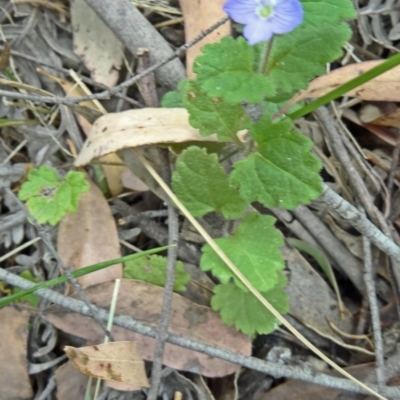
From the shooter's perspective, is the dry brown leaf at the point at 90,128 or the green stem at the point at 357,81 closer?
the green stem at the point at 357,81

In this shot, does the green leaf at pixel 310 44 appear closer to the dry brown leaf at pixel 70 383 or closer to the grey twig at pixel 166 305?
the grey twig at pixel 166 305

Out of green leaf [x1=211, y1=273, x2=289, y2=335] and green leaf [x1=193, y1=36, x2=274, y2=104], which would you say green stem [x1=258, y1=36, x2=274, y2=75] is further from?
green leaf [x1=211, y1=273, x2=289, y2=335]

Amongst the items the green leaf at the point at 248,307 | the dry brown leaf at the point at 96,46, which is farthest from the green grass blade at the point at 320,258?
the dry brown leaf at the point at 96,46

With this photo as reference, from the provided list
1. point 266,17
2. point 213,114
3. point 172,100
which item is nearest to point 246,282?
point 213,114

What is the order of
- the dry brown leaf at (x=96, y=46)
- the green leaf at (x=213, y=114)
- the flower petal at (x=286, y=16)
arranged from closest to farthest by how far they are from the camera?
1. the flower petal at (x=286, y=16)
2. the green leaf at (x=213, y=114)
3. the dry brown leaf at (x=96, y=46)

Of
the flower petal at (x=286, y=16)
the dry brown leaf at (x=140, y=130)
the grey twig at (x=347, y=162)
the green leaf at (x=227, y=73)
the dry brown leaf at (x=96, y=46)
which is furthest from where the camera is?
the dry brown leaf at (x=96, y=46)

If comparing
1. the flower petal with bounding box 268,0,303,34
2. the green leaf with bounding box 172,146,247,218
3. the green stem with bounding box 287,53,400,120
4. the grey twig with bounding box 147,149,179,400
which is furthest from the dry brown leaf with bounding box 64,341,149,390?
the flower petal with bounding box 268,0,303,34
